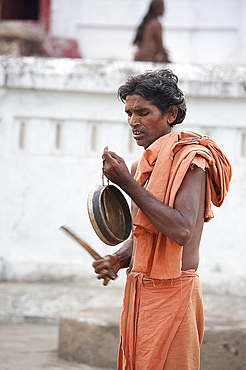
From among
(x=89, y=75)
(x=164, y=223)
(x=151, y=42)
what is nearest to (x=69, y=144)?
(x=89, y=75)

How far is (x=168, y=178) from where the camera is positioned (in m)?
1.99

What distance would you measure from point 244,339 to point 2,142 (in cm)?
357

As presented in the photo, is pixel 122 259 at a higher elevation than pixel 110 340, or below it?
higher

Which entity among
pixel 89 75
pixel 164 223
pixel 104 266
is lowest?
pixel 104 266

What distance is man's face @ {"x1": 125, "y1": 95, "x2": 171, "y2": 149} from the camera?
215 centimetres

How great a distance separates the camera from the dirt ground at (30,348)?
421cm

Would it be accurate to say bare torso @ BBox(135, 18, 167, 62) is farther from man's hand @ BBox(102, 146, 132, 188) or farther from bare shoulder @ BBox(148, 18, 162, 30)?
man's hand @ BBox(102, 146, 132, 188)

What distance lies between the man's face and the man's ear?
2 centimetres

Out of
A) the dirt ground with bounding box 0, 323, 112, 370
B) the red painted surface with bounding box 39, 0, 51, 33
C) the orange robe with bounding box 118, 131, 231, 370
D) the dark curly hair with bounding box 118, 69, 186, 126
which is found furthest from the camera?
the red painted surface with bounding box 39, 0, 51, 33

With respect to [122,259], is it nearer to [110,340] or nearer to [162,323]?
[162,323]

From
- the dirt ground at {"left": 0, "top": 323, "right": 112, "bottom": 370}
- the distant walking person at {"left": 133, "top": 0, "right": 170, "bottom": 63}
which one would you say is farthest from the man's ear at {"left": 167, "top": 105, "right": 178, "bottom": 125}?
the distant walking person at {"left": 133, "top": 0, "right": 170, "bottom": 63}

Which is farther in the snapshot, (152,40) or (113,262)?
(152,40)

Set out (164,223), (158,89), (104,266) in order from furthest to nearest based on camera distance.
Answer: (104,266)
(158,89)
(164,223)

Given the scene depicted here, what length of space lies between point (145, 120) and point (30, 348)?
3.25 m
